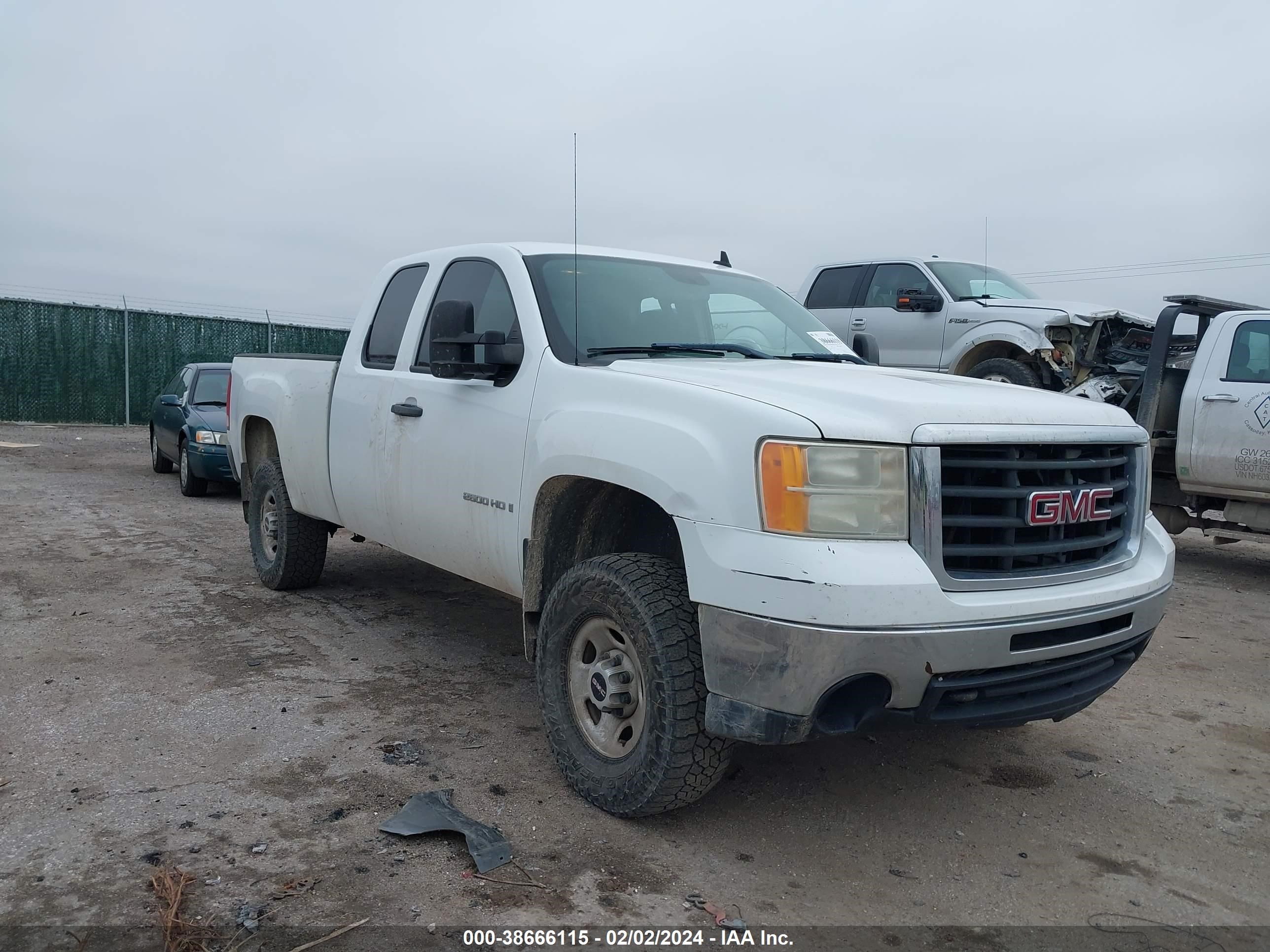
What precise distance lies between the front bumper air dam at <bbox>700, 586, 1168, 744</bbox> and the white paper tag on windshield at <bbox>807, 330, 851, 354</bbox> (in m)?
1.85

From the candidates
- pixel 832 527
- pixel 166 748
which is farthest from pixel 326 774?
pixel 832 527

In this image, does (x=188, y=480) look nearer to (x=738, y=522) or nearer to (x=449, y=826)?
(x=449, y=826)

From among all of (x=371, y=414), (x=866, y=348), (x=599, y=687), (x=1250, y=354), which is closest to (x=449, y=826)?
(x=599, y=687)

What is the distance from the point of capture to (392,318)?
5.17 meters

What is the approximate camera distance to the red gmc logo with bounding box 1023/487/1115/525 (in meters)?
3.03

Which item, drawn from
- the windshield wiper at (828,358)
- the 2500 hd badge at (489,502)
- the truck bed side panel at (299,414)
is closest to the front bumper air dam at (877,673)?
the 2500 hd badge at (489,502)

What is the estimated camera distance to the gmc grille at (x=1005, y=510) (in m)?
2.95

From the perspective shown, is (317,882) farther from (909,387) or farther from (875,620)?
(909,387)

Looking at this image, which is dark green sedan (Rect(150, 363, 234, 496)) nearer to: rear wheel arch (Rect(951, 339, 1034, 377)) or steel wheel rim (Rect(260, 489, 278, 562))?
steel wheel rim (Rect(260, 489, 278, 562))

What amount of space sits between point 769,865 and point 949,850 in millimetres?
602

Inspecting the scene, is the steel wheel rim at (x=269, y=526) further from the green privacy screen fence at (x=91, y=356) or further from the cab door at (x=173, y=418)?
the green privacy screen fence at (x=91, y=356)

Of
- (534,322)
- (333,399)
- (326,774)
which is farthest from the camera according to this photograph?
(333,399)

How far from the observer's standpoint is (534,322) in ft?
13.4

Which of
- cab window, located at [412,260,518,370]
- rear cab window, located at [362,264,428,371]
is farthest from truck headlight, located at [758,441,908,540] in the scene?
rear cab window, located at [362,264,428,371]
